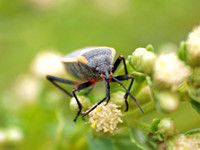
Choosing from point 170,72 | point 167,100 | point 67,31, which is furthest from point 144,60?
point 67,31

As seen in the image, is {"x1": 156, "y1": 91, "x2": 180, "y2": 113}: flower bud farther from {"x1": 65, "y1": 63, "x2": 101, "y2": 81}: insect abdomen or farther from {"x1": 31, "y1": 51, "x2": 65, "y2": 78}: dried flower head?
{"x1": 31, "y1": 51, "x2": 65, "y2": 78}: dried flower head

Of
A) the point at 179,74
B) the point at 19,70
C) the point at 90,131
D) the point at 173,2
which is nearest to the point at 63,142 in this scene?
the point at 90,131

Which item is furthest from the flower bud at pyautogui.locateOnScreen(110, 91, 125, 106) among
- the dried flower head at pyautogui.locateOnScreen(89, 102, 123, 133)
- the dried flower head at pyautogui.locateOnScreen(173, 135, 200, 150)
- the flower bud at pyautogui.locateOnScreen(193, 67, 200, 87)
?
the flower bud at pyautogui.locateOnScreen(193, 67, 200, 87)

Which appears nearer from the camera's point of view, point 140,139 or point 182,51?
point 182,51

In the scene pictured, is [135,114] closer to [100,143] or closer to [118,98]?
[118,98]

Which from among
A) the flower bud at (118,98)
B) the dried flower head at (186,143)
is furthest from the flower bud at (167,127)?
the flower bud at (118,98)

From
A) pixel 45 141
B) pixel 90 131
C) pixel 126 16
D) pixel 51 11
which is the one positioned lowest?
pixel 45 141

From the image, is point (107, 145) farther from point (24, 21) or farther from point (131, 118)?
point (24, 21)
